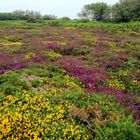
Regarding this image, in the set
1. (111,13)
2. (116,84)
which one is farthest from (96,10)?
(116,84)

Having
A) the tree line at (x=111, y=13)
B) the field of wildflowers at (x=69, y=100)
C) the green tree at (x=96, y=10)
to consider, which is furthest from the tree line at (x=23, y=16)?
the field of wildflowers at (x=69, y=100)

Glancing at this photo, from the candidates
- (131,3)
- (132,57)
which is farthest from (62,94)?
(131,3)

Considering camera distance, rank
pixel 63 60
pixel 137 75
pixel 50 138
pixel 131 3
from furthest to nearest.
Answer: pixel 131 3
pixel 63 60
pixel 137 75
pixel 50 138

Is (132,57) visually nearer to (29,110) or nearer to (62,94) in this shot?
(62,94)

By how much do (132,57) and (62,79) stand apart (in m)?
10.2

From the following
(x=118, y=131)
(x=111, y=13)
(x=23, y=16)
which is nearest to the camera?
(x=118, y=131)

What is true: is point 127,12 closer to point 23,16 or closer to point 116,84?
point 23,16

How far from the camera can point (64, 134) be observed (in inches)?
427

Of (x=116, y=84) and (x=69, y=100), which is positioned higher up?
(x=69, y=100)

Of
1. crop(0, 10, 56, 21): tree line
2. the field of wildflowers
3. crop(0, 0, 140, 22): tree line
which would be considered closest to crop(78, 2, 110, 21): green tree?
crop(0, 0, 140, 22): tree line

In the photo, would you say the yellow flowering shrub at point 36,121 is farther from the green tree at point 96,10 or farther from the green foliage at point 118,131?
the green tree at point 96,10

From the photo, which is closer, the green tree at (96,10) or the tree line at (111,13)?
the tree line at (111,13)

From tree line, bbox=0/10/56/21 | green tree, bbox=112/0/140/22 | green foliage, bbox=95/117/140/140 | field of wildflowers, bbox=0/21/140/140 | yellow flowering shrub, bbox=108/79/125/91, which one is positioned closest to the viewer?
green foliage, bbox=95/117/140/140

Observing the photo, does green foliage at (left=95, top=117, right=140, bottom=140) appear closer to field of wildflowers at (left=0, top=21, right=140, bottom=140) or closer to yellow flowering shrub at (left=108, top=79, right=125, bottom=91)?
field of wildflowers at (left=0, top=21, right=140, bottom=140)
